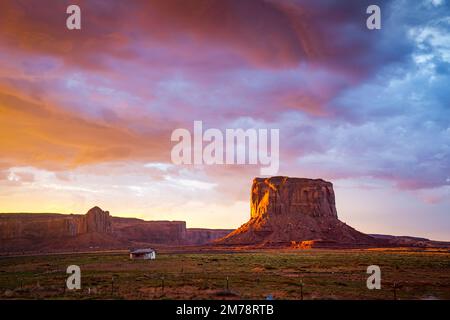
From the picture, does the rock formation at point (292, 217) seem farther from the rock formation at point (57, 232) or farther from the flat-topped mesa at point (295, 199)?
the rock formation at point (57, 232)

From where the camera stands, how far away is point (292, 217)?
170875 mm

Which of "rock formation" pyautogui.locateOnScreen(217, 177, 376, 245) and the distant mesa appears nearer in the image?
the distant mesa

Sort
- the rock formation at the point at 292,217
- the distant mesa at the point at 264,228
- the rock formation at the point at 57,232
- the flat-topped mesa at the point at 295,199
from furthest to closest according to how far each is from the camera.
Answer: the flat-topped mesa at the point at 295,199 < the rock formation at the point at 57,232 < the rock formation at the point at 292,217 < the distant mesa at the point at 264,228

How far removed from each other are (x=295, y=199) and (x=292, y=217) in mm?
11292

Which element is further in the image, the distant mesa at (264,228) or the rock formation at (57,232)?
the rock formation at (57,232)

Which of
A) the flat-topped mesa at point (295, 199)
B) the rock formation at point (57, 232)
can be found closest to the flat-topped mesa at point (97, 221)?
the rock formation at point (57, 232)

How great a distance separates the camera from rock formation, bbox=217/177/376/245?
149000 millimetres

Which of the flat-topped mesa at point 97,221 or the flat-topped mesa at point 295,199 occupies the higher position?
the flat-topped mesa at point 295,199

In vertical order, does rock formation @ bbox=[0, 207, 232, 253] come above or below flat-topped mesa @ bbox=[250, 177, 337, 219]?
below

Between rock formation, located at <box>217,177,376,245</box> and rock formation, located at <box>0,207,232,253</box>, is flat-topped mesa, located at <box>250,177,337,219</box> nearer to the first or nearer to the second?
rock formation, located at <box>217,177,376,245</box>

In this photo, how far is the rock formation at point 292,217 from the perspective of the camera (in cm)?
14900

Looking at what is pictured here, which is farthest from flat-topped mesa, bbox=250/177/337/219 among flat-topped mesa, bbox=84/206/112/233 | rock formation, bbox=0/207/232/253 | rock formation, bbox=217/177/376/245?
flat-topped mesa, bbox=84/206/112/233

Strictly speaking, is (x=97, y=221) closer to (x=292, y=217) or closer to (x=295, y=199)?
(x=292, y=217)
